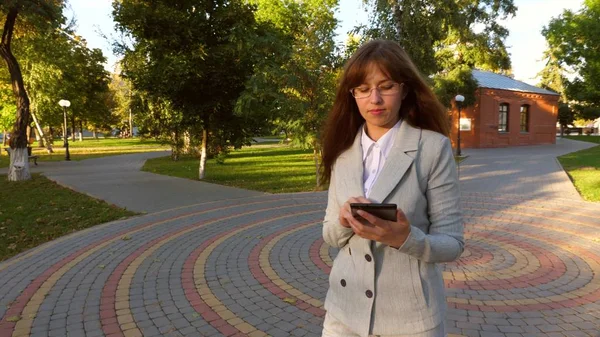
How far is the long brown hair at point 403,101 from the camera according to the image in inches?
59.1

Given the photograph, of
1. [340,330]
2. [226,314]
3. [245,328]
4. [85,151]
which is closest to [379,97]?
[340,330]

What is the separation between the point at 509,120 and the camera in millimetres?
31484

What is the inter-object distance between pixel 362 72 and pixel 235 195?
9982 mm

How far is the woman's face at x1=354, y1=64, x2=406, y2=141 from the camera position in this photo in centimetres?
149

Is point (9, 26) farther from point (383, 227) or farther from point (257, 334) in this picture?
point (383, 227)

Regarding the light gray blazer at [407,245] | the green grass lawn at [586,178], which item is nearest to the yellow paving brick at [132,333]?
the light gray blazer at [407,245]

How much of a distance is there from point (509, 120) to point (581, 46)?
10.3m

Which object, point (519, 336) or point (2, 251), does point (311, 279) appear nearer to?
point (519, 336)

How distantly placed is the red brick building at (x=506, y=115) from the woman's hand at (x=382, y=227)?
28979mm

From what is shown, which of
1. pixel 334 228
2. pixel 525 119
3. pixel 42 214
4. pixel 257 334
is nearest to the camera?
pixel 334 228

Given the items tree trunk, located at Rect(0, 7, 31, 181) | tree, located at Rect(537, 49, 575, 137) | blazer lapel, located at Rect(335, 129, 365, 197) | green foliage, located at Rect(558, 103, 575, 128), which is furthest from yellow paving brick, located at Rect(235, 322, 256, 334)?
green foliage, located at Rect(558, 103, 575, 128)

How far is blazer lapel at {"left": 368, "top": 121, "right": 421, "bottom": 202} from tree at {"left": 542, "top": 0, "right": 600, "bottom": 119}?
40.1m

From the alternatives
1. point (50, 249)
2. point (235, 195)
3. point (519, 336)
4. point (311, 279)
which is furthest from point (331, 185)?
point (235, 195)

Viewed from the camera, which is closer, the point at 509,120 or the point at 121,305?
the point at 121,305
